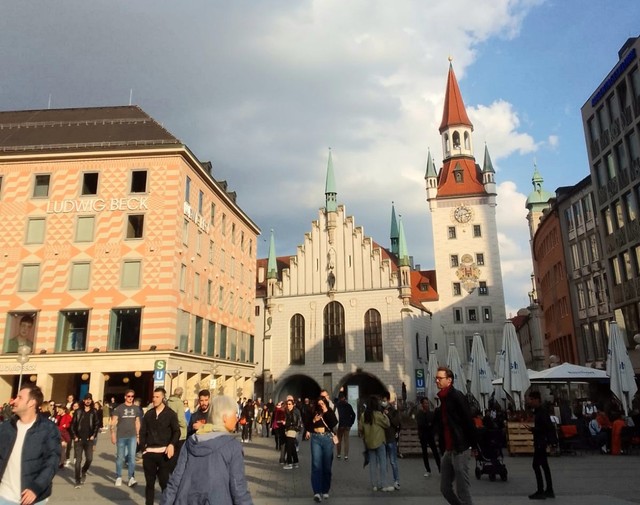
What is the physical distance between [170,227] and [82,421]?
61.9ft

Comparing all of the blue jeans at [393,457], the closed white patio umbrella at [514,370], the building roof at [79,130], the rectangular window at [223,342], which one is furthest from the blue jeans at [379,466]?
the rectangular window at [223,342]

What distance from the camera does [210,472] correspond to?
3.82 metres

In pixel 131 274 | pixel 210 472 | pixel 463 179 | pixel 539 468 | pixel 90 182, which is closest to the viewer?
pixel 210 472

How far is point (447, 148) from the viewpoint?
205 feet

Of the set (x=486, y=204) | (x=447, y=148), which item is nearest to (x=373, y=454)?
(x=486, y=204)

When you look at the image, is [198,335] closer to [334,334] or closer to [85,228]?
[85,228]

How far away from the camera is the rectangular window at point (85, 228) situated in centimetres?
2927

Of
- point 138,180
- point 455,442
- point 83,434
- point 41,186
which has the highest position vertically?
point 138,180

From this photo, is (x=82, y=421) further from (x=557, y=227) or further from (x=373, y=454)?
(x=557, y=227)

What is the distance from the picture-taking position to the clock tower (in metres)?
52.1

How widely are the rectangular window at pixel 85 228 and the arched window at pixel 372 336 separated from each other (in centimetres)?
2535

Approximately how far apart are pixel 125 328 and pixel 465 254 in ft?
120

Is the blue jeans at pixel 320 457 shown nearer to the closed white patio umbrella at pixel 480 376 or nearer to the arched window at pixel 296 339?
the closed white patio umbrella at pixel 480 376

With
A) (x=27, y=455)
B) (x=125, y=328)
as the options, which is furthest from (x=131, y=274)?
(x=27, y=455)
